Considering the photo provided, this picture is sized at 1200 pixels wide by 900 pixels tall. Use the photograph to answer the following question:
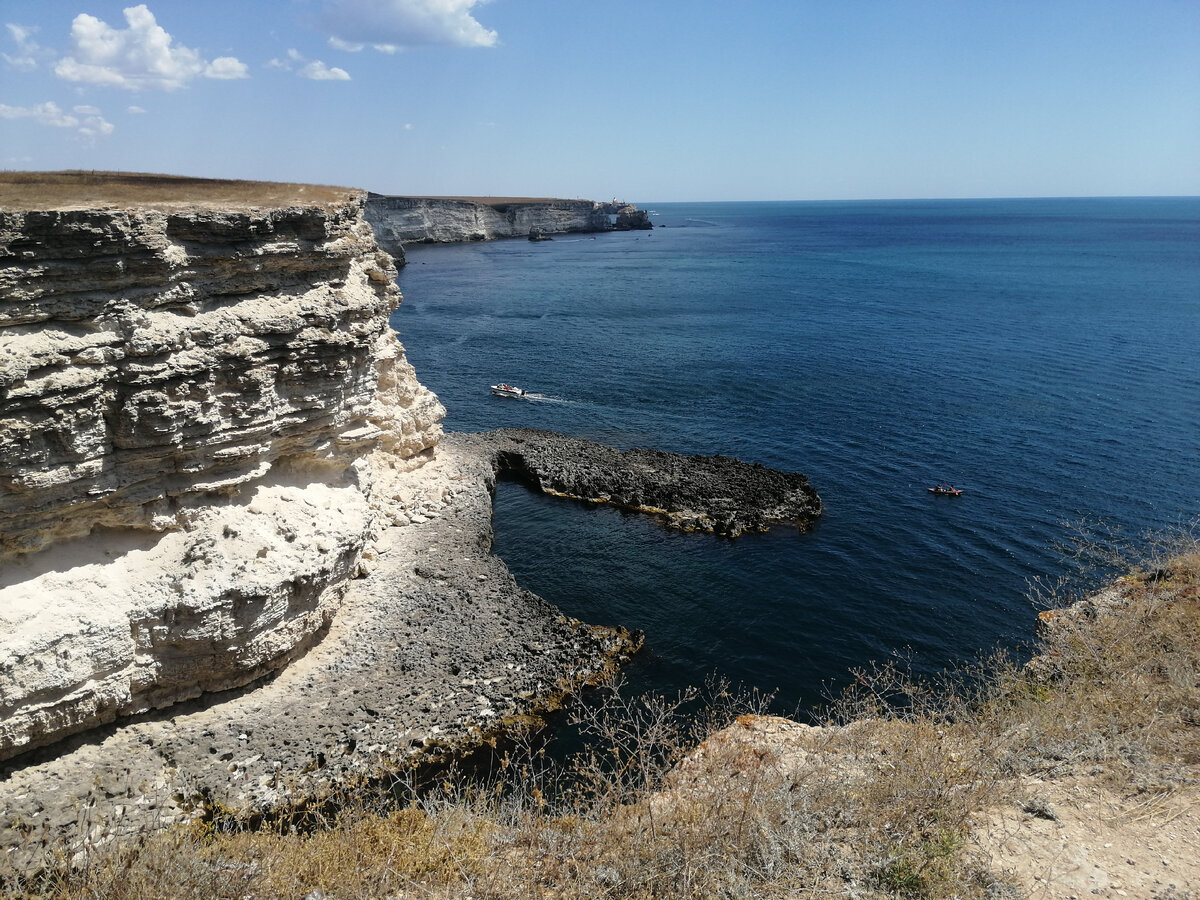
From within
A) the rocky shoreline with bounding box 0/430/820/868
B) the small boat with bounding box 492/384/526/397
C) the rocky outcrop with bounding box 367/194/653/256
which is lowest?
the rocky shoreline with bounding box 0/430/820/868

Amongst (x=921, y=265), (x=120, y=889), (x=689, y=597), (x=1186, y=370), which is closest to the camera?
(x=120, y=889)

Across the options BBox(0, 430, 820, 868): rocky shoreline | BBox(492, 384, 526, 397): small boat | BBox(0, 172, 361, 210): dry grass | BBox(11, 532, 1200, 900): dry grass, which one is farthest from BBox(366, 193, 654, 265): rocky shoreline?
BBox(11, 532, 1200, 900): dry grass

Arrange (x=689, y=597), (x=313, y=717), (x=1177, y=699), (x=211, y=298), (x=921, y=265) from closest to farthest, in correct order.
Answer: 1. (x=1177, y=699)
2. (x=211, y=298)
3. (x=313, y=717)
4. (x=689, y=597)
5. (x=921, y=265)

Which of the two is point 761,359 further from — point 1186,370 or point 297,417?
point 297,417

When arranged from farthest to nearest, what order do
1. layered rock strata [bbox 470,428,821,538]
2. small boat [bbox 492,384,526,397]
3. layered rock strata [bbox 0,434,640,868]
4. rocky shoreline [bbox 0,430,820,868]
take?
1. small boat [bbox 492,384,526,397]
2. layered rock strata [bbox 470,428,821,538]
3. rocky shoreline [bbox 0,430,820,868]
4. layered rock strata [bbox 0,434,640,868]

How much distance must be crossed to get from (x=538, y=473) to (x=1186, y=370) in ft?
157

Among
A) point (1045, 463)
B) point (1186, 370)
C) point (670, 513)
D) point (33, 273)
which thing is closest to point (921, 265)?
point (1186, 370)

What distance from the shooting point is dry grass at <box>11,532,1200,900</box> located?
405 inches

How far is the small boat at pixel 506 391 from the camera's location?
49.6 metres

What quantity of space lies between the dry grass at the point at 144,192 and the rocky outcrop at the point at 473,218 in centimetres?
9698

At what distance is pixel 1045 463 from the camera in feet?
121

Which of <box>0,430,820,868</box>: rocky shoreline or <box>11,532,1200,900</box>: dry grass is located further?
<box>0,430,820,868</box>: rocky shoreline

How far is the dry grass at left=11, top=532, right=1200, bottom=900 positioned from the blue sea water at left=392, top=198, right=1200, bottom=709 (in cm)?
820

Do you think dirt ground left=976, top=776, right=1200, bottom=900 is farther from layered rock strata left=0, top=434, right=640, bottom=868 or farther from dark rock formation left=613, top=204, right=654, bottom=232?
dark rock formation left=613, top=204, right=654, bottom=232
